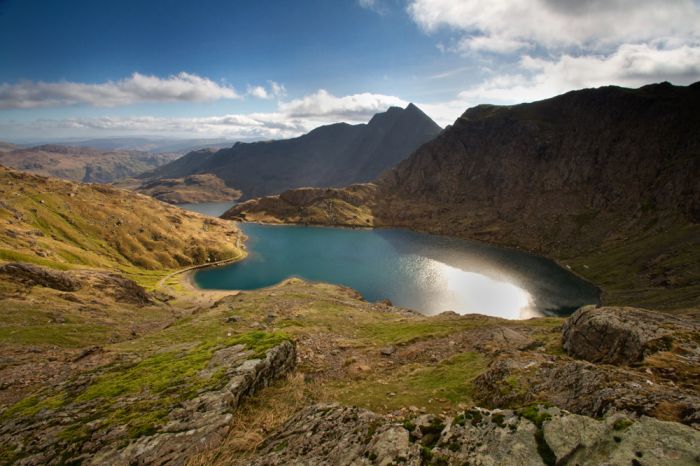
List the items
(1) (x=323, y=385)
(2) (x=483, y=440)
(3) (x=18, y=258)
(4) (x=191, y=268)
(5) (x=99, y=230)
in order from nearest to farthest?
1. (2) (x=483, y=440)
2. (1) (x=323, y=385)
3. (3) (x=18, y=258)
4. (5) (x=99, y=230)
5. (4) (x=191, y=268)

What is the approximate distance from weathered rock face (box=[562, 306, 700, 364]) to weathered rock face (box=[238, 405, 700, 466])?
12350mm

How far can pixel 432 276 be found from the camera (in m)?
137

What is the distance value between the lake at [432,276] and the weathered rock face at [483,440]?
91.6 m

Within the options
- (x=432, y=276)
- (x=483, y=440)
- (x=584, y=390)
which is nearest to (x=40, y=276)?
(x=483, y=440)

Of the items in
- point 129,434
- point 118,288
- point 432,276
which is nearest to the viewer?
point 129,434

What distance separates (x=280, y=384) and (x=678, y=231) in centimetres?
18771

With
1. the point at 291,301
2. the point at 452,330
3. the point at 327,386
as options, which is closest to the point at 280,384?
the point at 327,386

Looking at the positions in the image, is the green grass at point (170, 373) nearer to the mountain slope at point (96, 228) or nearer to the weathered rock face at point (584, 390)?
the weathered rock face at point (584, 390)

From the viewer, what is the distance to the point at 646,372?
16.7 meters

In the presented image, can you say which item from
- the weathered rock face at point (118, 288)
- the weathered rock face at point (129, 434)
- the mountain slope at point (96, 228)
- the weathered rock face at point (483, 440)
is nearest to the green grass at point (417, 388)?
the weathered rock face at point (483, 440)

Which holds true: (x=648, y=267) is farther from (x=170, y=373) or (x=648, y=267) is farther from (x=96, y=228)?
(x=96, y=228)

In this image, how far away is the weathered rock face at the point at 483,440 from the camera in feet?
30.8

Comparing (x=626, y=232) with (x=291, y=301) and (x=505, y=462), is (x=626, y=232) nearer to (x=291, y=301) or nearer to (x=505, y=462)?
(x=291, y=301)

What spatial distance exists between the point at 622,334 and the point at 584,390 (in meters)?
13.9
